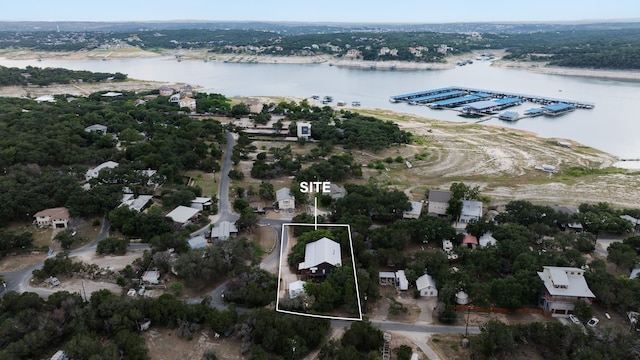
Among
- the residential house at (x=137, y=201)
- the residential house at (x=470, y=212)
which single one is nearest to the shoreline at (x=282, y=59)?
the residential house at (x=470, y=212)

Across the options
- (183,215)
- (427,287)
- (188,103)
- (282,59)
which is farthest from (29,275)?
(282,59)

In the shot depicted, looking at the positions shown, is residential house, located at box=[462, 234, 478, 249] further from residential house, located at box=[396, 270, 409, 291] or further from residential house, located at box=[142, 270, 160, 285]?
residential house, located at box=[142, 270, 160, 285]

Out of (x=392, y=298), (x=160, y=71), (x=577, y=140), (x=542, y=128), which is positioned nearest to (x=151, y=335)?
(x=392, y=298)

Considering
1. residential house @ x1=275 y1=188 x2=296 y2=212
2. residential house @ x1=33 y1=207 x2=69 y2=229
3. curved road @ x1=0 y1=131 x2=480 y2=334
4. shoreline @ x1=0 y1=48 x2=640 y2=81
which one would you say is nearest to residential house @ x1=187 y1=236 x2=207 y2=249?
curved road @ x1=0 y1=131 x2=480 y2=334

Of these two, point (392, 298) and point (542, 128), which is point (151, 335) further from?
point (542, 128)

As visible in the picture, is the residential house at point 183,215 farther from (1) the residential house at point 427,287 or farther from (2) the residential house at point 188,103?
(2) the residential house at point 188,103

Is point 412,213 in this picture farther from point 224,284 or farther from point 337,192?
point 224,284
